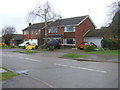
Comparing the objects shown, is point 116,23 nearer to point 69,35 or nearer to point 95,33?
point 95,33

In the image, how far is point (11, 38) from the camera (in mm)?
56656

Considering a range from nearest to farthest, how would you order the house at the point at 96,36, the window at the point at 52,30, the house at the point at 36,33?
the house at the point at 96,36
the window at the point at 52,30
the house at the point at 36,33

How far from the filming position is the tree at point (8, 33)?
56.0 meters

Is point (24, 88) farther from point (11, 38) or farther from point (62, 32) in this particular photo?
point (11, 38)

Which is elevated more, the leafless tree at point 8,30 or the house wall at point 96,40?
the leafless tree at point 8,30

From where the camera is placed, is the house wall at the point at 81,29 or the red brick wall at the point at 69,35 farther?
the red brick wall at the point at 69,35

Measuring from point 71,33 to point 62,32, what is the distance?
2.72 metres

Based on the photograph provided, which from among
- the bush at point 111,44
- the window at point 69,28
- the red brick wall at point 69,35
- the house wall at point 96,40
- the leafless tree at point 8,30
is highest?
the leafless tree at point 8,30

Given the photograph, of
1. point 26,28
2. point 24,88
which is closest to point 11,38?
point 26,28

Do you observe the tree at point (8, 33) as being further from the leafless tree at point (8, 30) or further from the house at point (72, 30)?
the house at point (72, 30)

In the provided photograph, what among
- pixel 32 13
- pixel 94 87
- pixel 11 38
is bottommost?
pixel 94 87

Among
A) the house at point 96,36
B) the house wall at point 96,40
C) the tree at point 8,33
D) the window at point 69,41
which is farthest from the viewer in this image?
the tree at point 8,33

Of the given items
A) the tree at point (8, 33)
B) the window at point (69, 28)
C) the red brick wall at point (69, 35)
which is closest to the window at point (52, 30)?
the red brick wall at point (69, 35)

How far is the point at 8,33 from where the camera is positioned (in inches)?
2334
